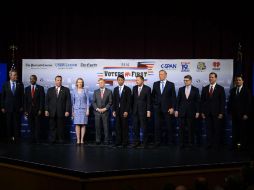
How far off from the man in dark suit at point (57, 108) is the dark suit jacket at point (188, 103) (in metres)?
2.45

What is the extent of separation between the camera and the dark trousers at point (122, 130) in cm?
906

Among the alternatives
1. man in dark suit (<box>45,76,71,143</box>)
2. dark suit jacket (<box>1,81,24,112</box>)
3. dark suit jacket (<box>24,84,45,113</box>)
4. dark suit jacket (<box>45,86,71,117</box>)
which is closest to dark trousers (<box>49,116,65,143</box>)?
man in dark suit (<box>45,76,71,143</box>)

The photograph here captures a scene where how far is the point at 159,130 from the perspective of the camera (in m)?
9.10

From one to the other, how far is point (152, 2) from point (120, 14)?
86 cm

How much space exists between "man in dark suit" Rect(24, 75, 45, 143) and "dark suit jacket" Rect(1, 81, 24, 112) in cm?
19

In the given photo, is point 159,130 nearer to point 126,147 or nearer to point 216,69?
point 126,147

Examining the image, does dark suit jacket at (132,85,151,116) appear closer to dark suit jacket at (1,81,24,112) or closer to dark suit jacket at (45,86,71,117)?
dark suit jacket at (45,86,71,117)

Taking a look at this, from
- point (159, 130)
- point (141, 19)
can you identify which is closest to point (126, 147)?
point (159, 130)

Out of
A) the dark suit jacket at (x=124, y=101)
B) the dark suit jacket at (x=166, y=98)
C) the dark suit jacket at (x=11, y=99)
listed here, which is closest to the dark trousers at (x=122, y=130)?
the dark suit jacket at (x=124, y=101)

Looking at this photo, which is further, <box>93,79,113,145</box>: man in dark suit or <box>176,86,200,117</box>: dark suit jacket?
<box>93,79,113,145</box>: man in dark suit

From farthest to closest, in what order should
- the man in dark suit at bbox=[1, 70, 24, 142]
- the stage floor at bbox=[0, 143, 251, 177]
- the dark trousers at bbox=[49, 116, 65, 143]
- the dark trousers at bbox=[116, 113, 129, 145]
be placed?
the man in dark suit at bbox=[1, 70, 24, 142] < the dark trousers at bbox=[49, 116, 65, 143] < the dark trousers at bbox=[116, 113, 129, 145] < the stage floor at bbox=[0, 143, 251, 177]

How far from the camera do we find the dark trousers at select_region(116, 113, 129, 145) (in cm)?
906

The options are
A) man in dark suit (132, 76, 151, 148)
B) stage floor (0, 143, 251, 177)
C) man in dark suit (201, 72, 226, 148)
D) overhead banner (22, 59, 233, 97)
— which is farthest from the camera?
overhead banner (22, 59, 233, 97)

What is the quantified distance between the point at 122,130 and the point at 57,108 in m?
1.53
